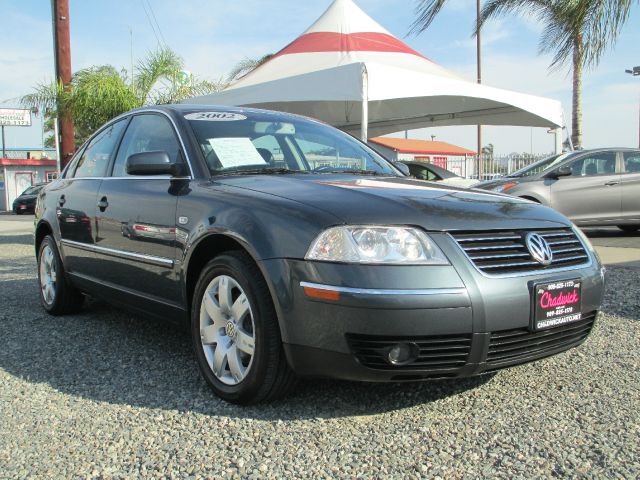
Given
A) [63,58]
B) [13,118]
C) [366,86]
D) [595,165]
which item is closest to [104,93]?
[63,58]

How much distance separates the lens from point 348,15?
13.4 meters

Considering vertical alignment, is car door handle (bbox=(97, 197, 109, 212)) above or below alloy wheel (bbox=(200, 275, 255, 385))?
above

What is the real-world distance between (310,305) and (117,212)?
1873mm

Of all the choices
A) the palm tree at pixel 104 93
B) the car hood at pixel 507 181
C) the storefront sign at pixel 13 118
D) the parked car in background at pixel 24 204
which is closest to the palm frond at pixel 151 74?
the palm tree at pixel 104 93

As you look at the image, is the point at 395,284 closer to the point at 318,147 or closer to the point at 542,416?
the point at 542,416

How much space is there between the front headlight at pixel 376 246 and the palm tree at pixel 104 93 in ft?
32.9

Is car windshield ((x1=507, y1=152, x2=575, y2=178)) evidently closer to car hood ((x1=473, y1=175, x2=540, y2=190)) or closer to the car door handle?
car hood ((x1=473, y1=175, x2=540, y2=190))

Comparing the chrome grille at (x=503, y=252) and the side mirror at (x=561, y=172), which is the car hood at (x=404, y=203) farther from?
the side mirror at (x=561, y=172)

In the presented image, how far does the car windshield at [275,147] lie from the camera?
3447mm

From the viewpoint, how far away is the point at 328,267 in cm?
243

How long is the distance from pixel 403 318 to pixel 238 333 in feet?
2.79

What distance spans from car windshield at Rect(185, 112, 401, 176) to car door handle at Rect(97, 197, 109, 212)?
847 mm

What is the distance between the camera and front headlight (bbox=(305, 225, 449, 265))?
243cm

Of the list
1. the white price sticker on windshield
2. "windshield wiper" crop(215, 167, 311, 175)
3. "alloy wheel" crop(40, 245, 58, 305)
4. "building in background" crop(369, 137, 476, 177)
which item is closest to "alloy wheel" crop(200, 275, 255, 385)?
"windshield wiper" crop(215, 167, 311, 175)
